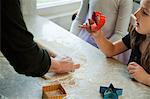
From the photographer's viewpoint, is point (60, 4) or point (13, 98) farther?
point (60, 4)

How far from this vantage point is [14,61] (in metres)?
0.91

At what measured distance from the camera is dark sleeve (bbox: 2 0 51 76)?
2.63 feet

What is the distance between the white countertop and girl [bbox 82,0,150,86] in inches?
1.4

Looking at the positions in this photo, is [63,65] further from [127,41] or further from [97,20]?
[127,41]

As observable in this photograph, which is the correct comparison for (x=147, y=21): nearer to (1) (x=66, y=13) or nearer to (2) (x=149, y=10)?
(2) (x=149, y=10)

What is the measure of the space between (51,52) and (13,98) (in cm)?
39

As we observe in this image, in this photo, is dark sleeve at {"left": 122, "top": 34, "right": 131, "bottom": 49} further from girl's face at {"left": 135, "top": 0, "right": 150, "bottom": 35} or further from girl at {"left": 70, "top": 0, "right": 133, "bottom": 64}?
girl at {"left": 70, "top": 0, "right": 133, "bottom": 64}

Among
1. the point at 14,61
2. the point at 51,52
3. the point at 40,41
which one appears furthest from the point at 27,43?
the point at 40,41

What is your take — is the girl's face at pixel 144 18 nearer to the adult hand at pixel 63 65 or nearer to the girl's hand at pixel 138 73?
the girl's hand at pixel 138 73

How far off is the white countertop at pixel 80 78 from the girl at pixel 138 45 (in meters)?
0.04

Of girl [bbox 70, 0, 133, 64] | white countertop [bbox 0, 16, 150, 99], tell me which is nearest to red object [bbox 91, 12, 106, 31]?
white countertop [bbox 0, 16, 150, 99]

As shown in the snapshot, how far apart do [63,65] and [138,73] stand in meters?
0.31

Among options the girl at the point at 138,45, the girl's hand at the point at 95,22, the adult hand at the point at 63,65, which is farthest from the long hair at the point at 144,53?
the adult hand at the point at 63,65

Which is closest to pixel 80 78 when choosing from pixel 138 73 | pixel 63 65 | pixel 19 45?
pixel 63 65
